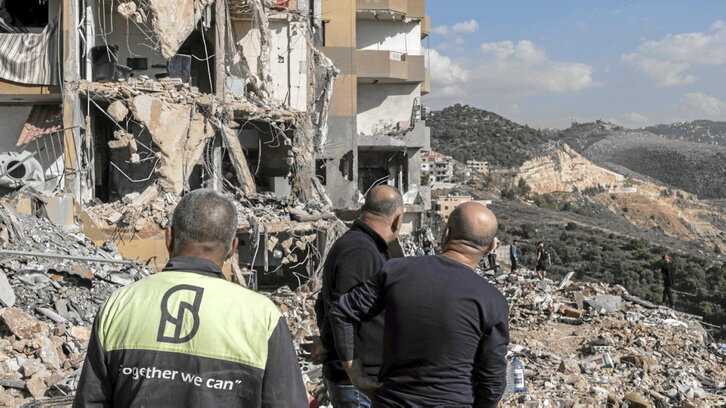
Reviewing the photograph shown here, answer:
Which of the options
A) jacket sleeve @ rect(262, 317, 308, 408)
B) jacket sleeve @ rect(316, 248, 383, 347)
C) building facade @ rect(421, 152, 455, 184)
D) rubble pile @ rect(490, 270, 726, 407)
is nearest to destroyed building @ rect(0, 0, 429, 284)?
rubble pile @ rect(490, 270, 726, 407)

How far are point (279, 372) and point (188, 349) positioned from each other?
0.97 feet

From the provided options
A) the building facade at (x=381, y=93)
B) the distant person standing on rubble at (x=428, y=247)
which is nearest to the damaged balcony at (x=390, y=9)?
the building facade at (x=381, y=93)

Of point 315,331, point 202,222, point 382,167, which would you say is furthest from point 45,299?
point 382,167

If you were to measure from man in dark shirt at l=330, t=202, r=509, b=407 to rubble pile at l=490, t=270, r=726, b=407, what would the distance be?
182 inches

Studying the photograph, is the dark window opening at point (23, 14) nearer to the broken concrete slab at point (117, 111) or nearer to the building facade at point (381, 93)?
the broken concrete slab at point (117, 111)

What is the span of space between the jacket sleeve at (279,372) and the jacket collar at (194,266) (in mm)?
283

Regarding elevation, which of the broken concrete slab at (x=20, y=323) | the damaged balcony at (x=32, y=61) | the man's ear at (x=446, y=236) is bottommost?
the broken concrete slab at (x=20, y=323)

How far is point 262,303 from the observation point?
2.50m

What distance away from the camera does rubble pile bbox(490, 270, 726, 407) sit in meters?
8.87

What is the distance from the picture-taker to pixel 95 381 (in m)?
2.49

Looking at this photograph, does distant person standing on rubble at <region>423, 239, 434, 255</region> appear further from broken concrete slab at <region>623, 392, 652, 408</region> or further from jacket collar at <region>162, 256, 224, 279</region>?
jacket collar at <region>162, 256, 224, 279</region>

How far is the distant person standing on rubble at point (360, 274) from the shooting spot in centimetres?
389

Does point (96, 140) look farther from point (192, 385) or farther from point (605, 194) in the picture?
point (605, 194)

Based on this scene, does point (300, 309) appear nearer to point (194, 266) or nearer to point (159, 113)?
point (159, 113)
